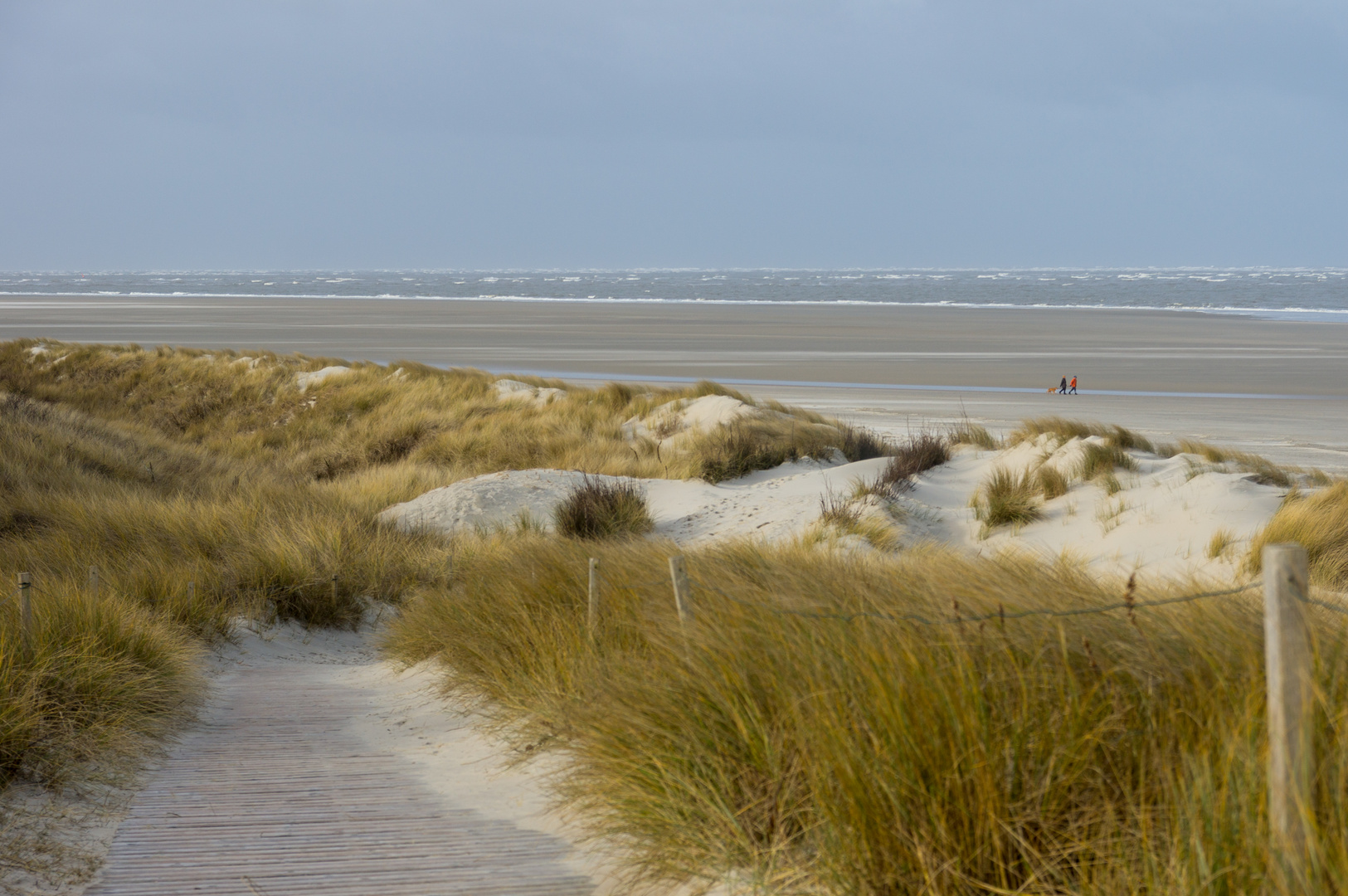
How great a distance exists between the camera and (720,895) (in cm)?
330

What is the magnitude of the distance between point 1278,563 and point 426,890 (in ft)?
9.25

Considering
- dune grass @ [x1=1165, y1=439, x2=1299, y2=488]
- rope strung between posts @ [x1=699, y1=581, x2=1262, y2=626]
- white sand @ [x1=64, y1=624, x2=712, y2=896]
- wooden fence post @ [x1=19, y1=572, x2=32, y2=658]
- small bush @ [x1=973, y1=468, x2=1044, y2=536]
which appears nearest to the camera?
rope strung between posts @ [x1=699, y1=581, x2=1262, y2=626]

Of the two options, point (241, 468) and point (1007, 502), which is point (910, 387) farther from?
point (1007, 502)

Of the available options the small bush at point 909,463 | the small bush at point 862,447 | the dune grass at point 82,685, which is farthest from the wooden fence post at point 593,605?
the small bush at point 862,447

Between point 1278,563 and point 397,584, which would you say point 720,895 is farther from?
point 397,584

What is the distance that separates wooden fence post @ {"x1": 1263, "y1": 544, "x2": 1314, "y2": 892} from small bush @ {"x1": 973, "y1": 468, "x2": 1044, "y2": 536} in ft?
27.7

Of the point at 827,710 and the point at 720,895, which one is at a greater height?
the point at 827,710

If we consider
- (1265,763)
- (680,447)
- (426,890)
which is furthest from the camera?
(680,447)

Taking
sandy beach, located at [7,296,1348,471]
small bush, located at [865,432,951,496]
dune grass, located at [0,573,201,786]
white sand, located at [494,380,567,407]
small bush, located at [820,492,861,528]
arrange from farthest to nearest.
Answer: sandy beach, located at [7,296,1348,471] → white sand, located at [494,380,567,407] → small bush, located at [865,432,951,496] → small bush, located at [820,492,861,528] → dune grass, located at [0,573,201,786]

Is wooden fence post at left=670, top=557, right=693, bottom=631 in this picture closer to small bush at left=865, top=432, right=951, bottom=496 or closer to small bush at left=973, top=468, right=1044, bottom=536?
small bush at left=973, top=468, right=1044, bottom=536

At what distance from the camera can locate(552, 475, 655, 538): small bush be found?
11883 mm

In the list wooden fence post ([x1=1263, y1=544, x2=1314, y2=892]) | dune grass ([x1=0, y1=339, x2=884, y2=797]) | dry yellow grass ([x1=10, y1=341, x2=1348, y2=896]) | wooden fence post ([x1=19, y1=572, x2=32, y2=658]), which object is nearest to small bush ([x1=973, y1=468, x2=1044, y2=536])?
dry yellow grass ([x1=10, y1=341, x2=1348, y2=896])

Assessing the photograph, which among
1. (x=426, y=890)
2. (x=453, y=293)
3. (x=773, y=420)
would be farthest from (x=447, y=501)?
(x=453, y=293)

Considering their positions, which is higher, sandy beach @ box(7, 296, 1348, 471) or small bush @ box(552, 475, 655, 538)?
sandy beach @ box(7, 296, 1348, 471)
